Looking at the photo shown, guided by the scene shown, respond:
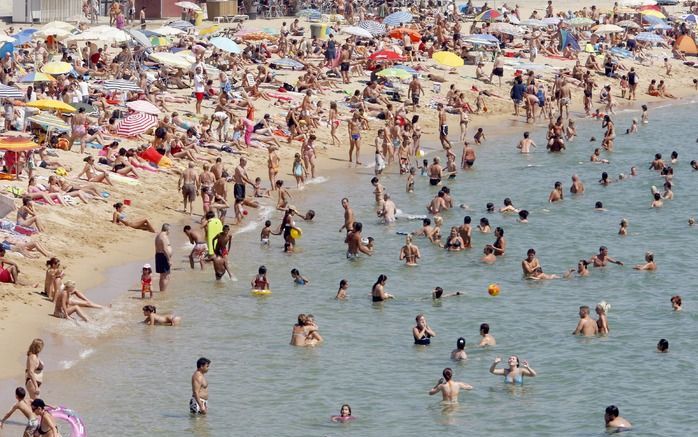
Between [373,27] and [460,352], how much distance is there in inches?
1093

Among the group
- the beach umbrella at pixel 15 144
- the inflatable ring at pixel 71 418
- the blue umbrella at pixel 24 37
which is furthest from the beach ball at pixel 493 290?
the blue umbrella at pixel 24 37

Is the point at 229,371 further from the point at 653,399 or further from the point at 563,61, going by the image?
the point at 563,61

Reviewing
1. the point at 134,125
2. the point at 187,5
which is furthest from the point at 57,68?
the point at 187,5

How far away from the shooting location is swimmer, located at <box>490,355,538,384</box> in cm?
2041

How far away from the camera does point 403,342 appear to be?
2233 centimetres

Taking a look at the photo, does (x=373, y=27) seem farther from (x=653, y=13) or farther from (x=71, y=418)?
(x=71, y=418)

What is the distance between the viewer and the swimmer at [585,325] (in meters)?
22.8

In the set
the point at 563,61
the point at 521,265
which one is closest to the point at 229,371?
the point at 521,265

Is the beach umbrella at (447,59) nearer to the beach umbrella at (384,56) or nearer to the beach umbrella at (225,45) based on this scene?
the beach umbrella at (384,56)

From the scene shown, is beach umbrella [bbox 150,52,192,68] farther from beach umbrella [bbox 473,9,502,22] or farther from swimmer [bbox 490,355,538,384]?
swimmer [bbox 490,355,538,384]

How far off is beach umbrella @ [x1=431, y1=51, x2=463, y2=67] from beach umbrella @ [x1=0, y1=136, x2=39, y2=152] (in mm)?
18863

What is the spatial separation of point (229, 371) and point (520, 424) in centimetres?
455

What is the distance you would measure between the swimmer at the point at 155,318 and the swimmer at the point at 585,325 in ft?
21.9

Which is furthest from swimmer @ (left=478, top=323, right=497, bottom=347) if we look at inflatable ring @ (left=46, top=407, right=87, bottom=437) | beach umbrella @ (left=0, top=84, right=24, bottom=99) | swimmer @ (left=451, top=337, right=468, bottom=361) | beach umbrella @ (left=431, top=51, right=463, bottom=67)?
beach umbrella @ (left=431, top=51, right=463, bottom=67)
